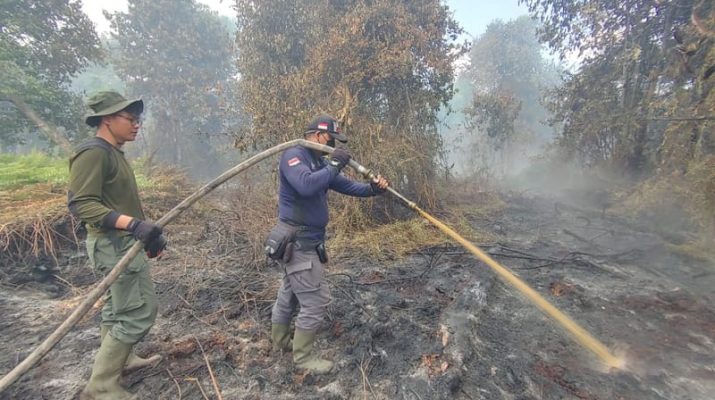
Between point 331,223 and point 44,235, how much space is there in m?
4.76

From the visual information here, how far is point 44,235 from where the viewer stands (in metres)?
5.56

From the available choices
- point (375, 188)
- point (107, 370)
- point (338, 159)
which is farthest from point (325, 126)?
point (107, 370)

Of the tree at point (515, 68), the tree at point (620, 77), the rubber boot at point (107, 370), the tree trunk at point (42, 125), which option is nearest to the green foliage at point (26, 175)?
the tree trunk at point (42, 125)

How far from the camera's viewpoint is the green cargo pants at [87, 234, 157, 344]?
259cm

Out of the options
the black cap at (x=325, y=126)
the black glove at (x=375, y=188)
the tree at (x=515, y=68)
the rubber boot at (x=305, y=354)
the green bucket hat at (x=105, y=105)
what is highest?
the tree at (x=515, y=68)

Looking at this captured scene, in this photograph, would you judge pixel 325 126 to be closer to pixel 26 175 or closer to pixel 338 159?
pixel 338 159

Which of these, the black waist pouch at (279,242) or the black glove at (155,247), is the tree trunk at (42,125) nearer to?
the black glove at (155,247)

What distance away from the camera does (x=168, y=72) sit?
2327 cm

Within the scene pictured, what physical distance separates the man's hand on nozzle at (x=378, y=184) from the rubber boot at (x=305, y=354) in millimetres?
1441

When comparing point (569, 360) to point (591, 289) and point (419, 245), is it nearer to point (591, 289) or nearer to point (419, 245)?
point (591, 289)

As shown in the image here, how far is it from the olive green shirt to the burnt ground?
5.04ft

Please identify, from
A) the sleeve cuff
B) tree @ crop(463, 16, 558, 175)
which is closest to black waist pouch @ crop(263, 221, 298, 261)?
the sleeve cuff

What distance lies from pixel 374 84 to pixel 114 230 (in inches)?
299

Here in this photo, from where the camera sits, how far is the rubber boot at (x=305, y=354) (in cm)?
311
